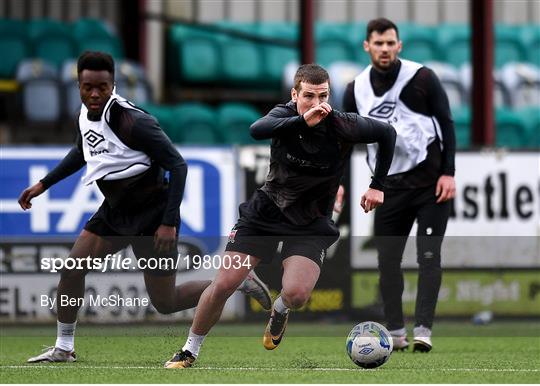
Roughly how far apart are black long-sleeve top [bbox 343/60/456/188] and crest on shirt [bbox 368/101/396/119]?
7 centimetres

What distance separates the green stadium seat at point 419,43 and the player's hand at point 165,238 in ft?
33.8

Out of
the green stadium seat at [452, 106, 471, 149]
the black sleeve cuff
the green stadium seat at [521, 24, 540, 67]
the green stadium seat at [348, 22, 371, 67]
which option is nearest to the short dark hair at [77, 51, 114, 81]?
the black sleeve cuff

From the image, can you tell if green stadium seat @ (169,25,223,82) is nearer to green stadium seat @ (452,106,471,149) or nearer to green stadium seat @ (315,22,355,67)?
green stadium seat @ (315,22,355,67)

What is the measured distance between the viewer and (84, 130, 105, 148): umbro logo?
8.06m

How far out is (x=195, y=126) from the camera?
15258mm

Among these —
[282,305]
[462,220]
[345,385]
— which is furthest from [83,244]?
[462,220]

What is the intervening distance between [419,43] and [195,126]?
4.34 meters

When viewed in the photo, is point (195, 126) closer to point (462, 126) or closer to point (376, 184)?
point (462, 126)

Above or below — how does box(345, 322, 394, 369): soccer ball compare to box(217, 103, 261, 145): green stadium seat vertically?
below

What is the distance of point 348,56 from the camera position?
17.9 metres

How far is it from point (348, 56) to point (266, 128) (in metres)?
10.7

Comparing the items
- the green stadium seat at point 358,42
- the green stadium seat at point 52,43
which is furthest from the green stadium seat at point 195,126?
the green stadium seat at point 358,42

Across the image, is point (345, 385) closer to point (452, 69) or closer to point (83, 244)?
point (83, 244)

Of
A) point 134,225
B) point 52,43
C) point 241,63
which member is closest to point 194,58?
point 241,63
